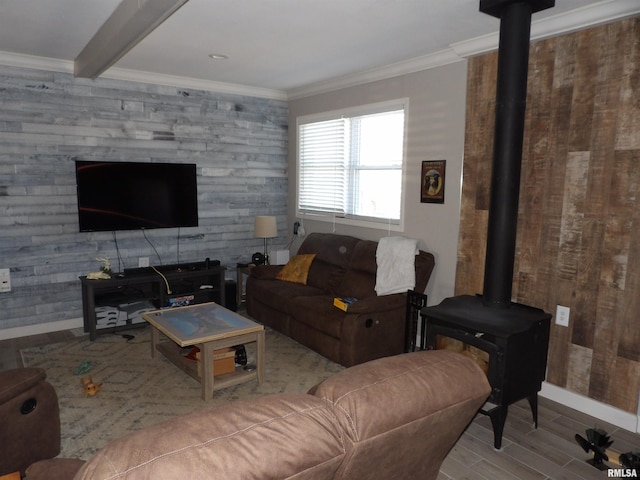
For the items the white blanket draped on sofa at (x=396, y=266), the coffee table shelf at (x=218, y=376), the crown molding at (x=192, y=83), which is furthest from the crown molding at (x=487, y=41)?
the coffee table shelf at (x=218, y=376)

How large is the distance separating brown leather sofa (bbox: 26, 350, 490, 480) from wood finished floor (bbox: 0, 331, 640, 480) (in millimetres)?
1186

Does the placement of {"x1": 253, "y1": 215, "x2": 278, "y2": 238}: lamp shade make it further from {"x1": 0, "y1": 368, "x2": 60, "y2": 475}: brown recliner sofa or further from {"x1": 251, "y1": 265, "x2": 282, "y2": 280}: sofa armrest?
{"x1": 0, "y1": 368, "x2": 60, "y2": 475}: brown recliner sofa

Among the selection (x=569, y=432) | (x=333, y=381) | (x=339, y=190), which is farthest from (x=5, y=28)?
(x=569, y=432)

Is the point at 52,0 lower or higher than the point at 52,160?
higher

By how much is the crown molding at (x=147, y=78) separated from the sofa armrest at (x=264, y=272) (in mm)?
2053

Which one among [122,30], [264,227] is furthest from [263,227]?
[122,30]

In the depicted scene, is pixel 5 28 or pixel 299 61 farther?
pixel 299 61

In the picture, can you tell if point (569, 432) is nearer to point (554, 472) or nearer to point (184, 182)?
point (554, 472)

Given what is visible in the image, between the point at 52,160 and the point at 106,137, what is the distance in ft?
1.78

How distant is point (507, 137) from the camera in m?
2.82

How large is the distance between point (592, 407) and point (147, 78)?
4.85 m

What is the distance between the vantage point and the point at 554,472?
8.19 ft

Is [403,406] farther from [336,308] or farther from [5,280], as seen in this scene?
[5,280]

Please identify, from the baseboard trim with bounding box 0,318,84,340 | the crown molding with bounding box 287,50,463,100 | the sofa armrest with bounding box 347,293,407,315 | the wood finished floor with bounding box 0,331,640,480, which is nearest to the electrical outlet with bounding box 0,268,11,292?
the baseboard trim with bounding box 0,318,84,340
